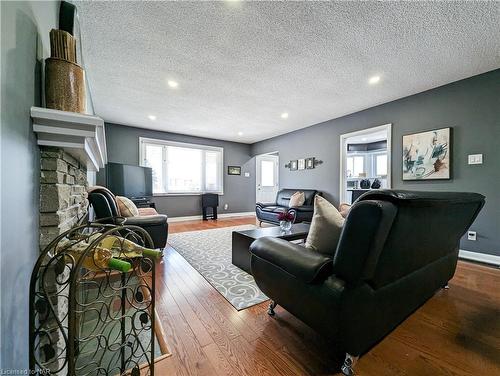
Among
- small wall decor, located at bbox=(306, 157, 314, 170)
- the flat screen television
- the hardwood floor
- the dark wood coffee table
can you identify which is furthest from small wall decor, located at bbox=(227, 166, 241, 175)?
the hardwood floor

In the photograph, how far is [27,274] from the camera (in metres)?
0.73

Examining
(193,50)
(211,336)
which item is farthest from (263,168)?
(211,336)

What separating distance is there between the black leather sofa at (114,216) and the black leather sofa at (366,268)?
156 cm

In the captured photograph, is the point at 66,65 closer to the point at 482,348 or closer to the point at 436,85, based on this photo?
the point at 482,348

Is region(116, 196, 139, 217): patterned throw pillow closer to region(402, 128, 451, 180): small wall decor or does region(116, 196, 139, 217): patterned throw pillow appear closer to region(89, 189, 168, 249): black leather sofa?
region(89, 189, 168, 249): black leather sofa

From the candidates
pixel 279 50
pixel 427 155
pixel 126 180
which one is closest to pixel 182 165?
pixel 126 180

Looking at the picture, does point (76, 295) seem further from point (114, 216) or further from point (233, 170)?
point (233, 170)

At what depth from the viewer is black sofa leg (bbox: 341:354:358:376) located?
102 centimetres

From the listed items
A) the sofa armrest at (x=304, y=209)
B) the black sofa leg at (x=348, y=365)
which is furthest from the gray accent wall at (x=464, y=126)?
the black sofa leg at (x=348, y=365)

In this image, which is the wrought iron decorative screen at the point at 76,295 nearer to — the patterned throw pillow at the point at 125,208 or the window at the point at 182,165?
the patterned throw pillow at the point at 125,208

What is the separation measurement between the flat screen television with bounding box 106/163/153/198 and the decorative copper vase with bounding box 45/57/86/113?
368 cm

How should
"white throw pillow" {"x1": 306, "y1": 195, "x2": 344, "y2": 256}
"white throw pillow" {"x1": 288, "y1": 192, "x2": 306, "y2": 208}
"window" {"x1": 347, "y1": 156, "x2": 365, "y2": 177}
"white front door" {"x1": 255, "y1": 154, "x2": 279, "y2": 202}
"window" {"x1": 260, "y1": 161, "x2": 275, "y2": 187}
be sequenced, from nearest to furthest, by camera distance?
"white throw pillow" {"x1": 306, "y1": 195, "x2": 344, "y2": 256}, "white throw pillow" {"x1": 288, "y1": 192, "x2": 306, "y2": 208}, "white front door" {"x1": 255, "y1": 154, "x2": 279, "y2": 202}, "window" {"x1": 260, "y1": 161, "x2": 275, "y2": 187}, "window" {"x1": 347, "y1": 156, "x2": 365, "y2": 177}

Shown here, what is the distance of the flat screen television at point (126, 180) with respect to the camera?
4.07m

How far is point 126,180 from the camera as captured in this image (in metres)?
4.12
